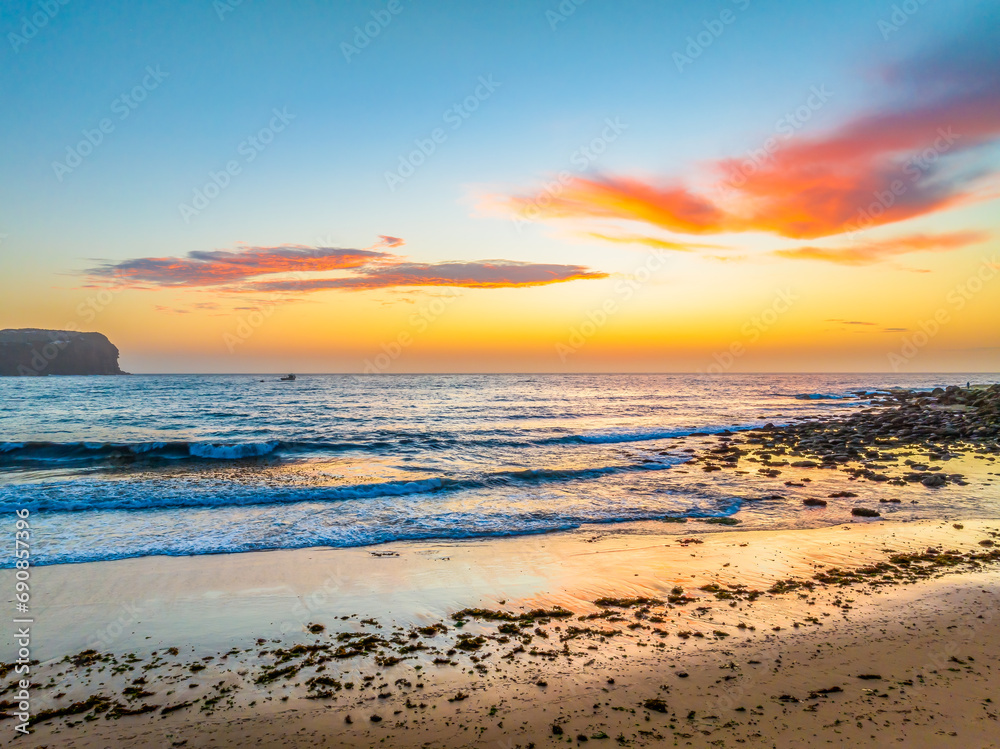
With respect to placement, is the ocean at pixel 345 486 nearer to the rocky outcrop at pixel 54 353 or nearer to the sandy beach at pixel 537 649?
the sandy beach at pixel 537 649

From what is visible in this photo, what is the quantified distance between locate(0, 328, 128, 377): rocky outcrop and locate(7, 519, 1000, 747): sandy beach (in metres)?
191

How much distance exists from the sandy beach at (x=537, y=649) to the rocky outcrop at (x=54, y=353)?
626ft

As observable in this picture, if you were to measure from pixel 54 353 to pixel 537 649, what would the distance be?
211478 mm

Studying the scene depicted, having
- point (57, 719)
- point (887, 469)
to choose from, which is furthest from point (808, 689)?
point (887, 469)

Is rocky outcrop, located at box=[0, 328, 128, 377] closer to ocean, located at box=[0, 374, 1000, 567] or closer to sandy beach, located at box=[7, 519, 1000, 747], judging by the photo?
ocean, located at box=[0, 374, 1000, 567]

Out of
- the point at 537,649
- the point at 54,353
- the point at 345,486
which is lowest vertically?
the point at 345,486

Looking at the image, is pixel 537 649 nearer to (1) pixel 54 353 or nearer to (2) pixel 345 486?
(2) pixel 345 486

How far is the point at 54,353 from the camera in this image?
16075 cm

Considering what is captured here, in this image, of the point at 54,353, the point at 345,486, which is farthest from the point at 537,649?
the point at 54,353

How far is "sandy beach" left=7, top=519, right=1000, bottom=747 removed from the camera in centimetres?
490

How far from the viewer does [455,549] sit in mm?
11305

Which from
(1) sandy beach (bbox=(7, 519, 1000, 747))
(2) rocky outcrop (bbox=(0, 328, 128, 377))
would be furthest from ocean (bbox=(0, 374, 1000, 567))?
(2) rocky outcrop (bbox=(0, 328, 128, 377))

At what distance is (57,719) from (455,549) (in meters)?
7.06

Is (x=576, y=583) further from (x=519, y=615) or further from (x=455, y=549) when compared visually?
(x=455, y=549)
